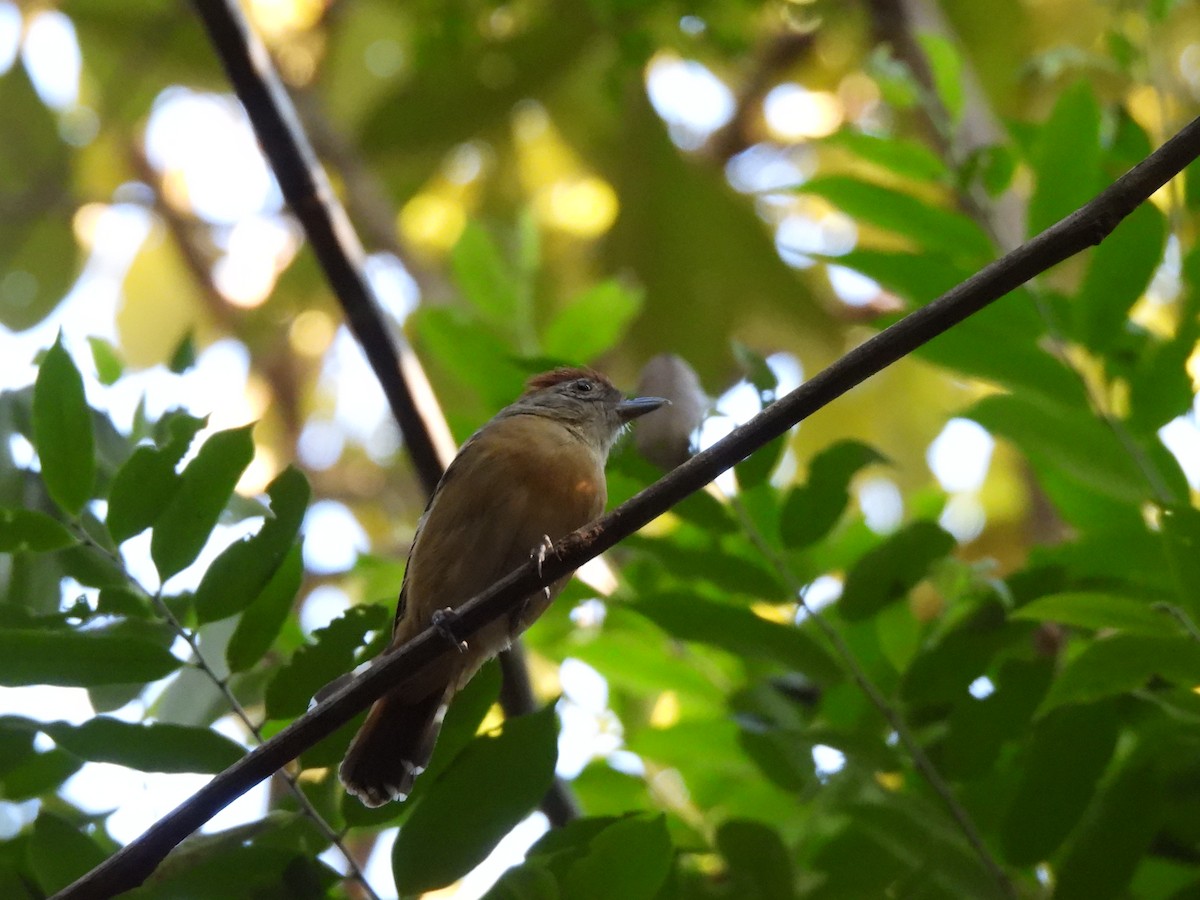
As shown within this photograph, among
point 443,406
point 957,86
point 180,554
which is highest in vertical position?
point 443,406

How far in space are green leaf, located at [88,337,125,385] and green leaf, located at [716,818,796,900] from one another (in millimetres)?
2081

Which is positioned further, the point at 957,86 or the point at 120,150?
the point at 120,150

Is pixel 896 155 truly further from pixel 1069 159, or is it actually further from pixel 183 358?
pixel 183 358

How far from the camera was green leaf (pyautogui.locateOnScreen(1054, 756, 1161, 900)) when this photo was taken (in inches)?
106

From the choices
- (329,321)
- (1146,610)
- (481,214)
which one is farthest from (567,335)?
(329,321)

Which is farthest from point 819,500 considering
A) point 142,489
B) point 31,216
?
point 31,216

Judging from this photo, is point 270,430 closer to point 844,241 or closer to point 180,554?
point 844,241

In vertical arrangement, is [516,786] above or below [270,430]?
below

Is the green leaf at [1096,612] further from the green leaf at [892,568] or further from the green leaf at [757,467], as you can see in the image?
the green leaf at [757,467]

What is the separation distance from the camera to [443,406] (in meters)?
5.36

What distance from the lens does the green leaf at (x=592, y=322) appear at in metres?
4.08

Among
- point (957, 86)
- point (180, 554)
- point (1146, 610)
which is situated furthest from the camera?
point (957, 86)

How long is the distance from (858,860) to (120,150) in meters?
6.38

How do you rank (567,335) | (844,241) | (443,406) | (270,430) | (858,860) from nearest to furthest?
(858,860)
(567,335)
(443,406)
(844,241)
(270,430)
